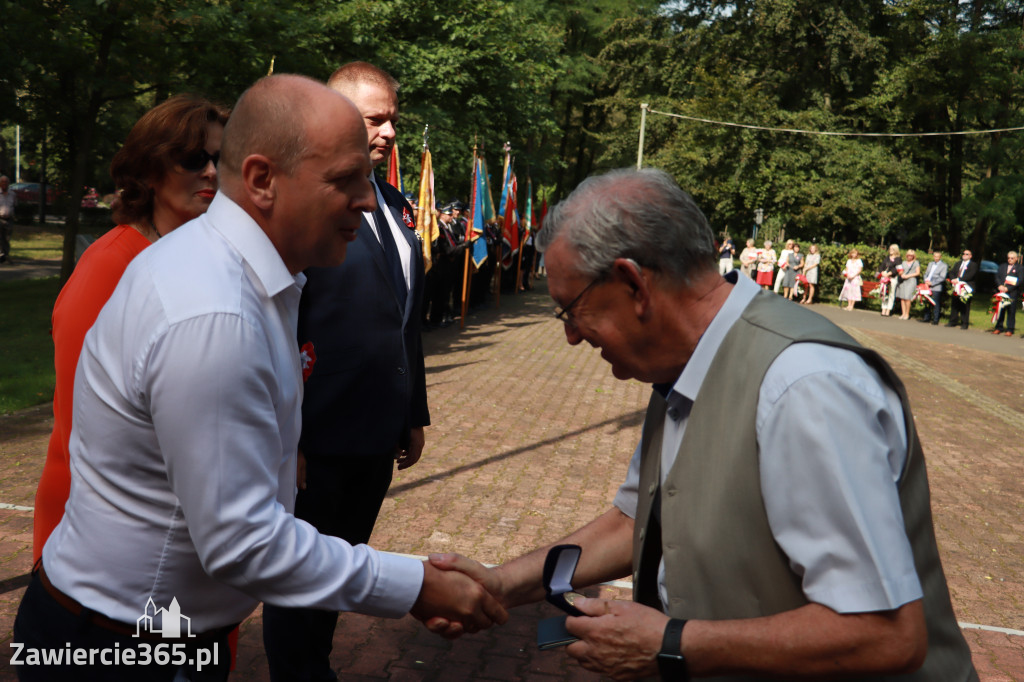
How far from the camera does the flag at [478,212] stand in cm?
1666

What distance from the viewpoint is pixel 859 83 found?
119 feet

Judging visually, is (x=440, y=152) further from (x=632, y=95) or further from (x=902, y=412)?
(x=632, y=95)

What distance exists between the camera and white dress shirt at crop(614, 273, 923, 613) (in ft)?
5.05

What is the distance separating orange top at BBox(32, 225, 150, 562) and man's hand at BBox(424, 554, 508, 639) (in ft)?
3.02

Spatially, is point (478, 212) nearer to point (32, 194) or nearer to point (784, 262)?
point (784, 262)

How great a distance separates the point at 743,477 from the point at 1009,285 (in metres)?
23.1

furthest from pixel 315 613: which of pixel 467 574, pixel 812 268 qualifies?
pixel 812 268

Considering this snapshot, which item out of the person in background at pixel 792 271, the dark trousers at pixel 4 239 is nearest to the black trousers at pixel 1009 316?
the person in background at pixel 792 271

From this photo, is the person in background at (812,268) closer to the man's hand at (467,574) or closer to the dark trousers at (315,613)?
the dark trousers at (315,613)

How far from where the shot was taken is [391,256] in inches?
128

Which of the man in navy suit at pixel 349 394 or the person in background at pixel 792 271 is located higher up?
the man in navy suit at pixel 349 394

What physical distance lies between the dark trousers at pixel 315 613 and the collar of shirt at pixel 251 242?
1.47m

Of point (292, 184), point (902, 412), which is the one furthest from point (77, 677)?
point (902, 412)

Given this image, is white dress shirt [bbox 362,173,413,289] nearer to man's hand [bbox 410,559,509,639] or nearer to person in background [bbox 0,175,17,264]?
man's hand [bbox 410,559,509,639]
